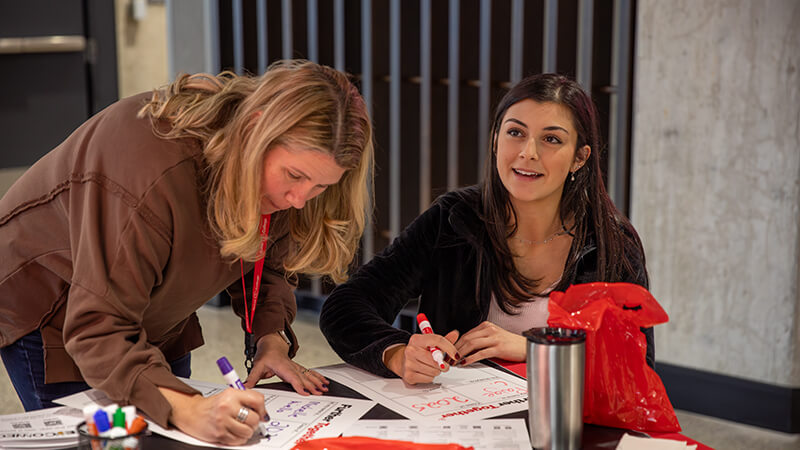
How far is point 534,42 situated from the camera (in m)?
3.97

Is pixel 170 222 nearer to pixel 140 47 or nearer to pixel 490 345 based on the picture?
pixel 490 345

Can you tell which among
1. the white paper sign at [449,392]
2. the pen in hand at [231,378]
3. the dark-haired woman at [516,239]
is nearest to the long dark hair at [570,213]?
the dark-haired woman at [516,239]

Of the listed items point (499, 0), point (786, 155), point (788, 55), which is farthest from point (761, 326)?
point (499, 0)

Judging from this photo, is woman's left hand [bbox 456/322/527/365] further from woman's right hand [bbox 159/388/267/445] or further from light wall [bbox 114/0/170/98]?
light wall [bbox 114/0/170/98]

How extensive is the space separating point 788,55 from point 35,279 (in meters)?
2.76

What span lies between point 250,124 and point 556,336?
2.05 feet

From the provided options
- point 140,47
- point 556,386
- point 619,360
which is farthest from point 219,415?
point 140,47

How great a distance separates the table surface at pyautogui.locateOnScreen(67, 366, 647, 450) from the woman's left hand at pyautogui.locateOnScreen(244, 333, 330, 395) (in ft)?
0.07

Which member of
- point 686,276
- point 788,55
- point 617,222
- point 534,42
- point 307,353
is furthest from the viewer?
point 307,353

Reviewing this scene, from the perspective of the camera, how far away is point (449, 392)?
1641 millimetres

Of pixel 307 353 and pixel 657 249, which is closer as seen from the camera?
pixel 657 249

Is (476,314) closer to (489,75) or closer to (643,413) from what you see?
(643,413)

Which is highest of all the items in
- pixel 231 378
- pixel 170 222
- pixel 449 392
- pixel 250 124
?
pixel 250 124

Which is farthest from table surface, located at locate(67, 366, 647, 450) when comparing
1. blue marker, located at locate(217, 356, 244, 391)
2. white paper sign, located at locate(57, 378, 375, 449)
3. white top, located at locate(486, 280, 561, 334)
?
white top, located at locate(486, 280, 561, 334)
